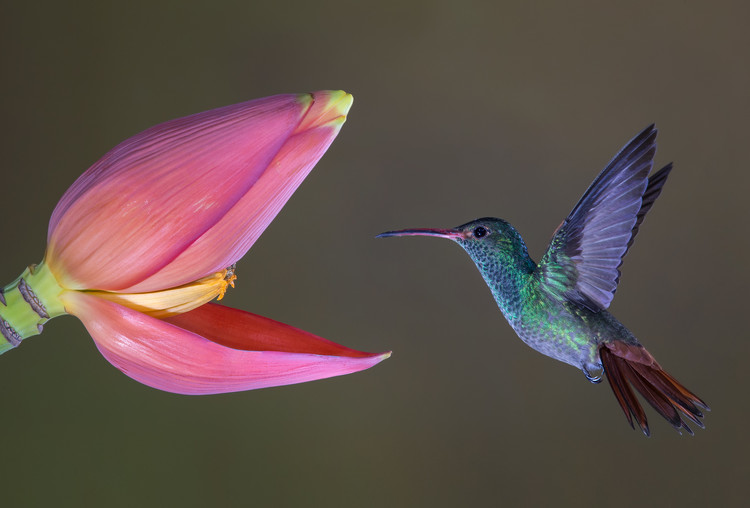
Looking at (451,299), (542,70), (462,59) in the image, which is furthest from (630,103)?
(451,299)

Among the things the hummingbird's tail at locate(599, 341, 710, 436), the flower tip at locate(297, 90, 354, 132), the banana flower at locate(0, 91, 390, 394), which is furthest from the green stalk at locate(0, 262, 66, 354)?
the hummingbird's tail at locate(599, 341, 710, 436)

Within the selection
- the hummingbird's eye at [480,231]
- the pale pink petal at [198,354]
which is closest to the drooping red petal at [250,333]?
the pale pink petal at [198,354]

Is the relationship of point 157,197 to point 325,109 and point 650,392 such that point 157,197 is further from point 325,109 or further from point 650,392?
point 650,392

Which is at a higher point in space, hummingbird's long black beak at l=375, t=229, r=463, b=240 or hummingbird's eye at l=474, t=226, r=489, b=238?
hummingbird's eye at l=474, t=226, r=489, b=238

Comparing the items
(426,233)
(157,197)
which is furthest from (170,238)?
(426,233)

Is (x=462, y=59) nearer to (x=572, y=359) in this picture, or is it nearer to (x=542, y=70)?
(x=542, y=70)

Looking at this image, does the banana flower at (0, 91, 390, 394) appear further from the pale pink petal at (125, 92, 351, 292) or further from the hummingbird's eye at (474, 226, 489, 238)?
the hummingbird's eye at (474, 226, 489, 238)

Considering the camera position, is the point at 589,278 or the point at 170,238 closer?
the point at 170,238
